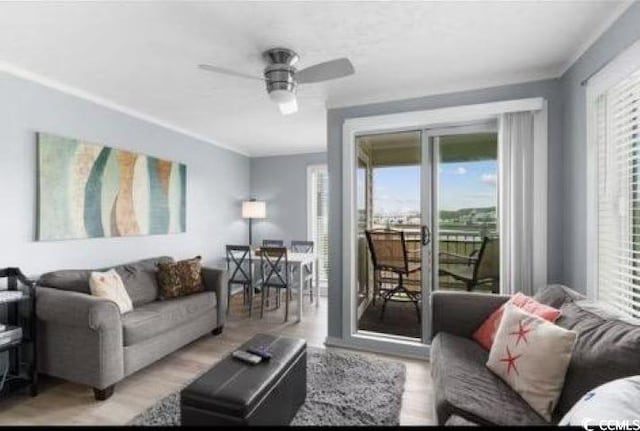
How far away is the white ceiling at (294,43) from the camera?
5.95 ft

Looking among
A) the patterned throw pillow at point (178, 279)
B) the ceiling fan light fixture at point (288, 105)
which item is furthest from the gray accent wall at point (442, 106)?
the patterned throw pillow at point (178, 279)

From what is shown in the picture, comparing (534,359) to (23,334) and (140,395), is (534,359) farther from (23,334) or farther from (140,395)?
(23,334)

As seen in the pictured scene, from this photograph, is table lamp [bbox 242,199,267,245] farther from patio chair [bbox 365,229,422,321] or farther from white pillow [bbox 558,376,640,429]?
white pillow [bbox 558,376,640,429]

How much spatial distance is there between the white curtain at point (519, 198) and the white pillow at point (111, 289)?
124 inches

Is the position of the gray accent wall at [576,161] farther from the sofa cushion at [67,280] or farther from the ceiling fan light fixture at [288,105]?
the sofa cushion at [67,280]

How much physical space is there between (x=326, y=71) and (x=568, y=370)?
1.99m

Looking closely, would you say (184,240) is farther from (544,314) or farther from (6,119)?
(544,314)

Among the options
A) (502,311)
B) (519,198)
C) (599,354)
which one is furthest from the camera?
(519,198)

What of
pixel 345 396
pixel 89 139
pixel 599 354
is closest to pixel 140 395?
pixel 345 396

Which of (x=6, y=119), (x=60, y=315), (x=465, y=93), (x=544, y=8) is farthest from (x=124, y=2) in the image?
(x=465, y=93)

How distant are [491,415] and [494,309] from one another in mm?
961

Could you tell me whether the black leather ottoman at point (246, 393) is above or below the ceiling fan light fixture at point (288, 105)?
below

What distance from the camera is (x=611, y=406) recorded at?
977mm

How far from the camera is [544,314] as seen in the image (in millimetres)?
1789
